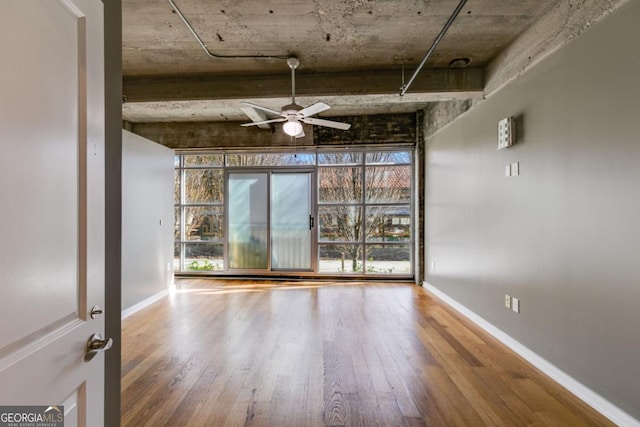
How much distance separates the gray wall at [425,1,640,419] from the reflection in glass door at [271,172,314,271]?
3.18 metres

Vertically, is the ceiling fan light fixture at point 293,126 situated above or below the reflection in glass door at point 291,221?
above

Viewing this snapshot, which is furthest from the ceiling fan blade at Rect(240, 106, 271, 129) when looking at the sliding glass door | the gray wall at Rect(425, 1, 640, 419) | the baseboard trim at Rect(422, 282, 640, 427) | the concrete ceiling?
the baseboard trim at Rect(422, 282, 640, 427)

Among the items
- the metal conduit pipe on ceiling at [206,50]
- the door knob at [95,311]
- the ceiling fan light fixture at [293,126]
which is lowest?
the door knob at [95,311]

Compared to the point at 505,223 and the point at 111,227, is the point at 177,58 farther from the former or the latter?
the point at 505,223

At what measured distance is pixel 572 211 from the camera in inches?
88.4

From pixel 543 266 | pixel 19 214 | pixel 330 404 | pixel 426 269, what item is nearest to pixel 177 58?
pixel 19 214

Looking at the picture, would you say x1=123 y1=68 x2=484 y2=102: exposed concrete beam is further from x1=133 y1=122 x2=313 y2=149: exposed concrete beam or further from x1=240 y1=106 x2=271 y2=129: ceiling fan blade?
x1=133 y1=122 x2=313 y2=149: exposed concrete beam

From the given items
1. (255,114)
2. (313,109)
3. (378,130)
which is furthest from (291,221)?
(313,109)

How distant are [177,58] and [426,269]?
15.6 feet

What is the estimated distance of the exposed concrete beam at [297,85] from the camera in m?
3.61

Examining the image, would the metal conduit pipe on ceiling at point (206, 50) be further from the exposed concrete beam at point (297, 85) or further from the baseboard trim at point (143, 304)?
the baseboard trim at point (143, 304)

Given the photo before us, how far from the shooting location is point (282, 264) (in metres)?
6.11

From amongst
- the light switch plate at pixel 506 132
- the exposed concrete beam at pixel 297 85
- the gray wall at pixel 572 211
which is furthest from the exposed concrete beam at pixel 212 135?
the gray wall at pixel 572 211

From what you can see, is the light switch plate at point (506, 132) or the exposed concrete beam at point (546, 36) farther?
the light switch plate at point (506, 132)
